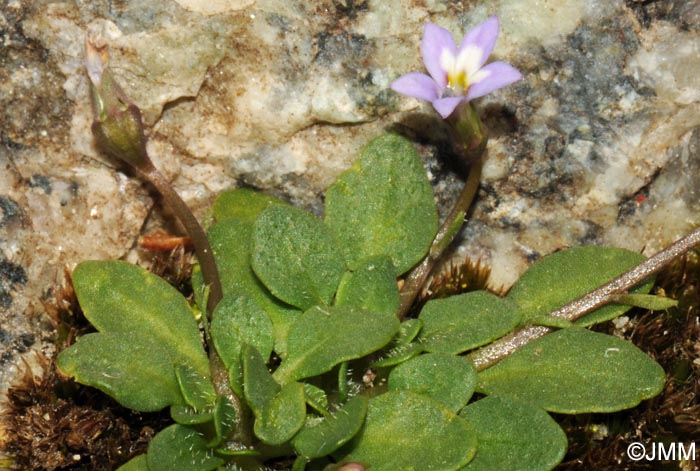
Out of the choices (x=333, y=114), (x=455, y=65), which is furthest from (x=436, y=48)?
(x=333, y=114)

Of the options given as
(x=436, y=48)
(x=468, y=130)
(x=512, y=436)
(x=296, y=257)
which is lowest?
(x=512, y=436)

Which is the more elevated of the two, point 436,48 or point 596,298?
point 436,48

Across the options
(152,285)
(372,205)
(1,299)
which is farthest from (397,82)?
(1,299)

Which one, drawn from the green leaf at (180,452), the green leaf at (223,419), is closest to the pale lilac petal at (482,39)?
the green leaf at (223,419)

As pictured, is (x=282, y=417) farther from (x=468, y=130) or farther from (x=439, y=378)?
(x=468, y=130)

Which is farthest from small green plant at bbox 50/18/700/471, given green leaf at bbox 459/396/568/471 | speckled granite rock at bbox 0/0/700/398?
speckled granite rock at bbox 0/0/700/398

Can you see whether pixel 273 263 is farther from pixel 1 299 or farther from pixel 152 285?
pixel 1 299
